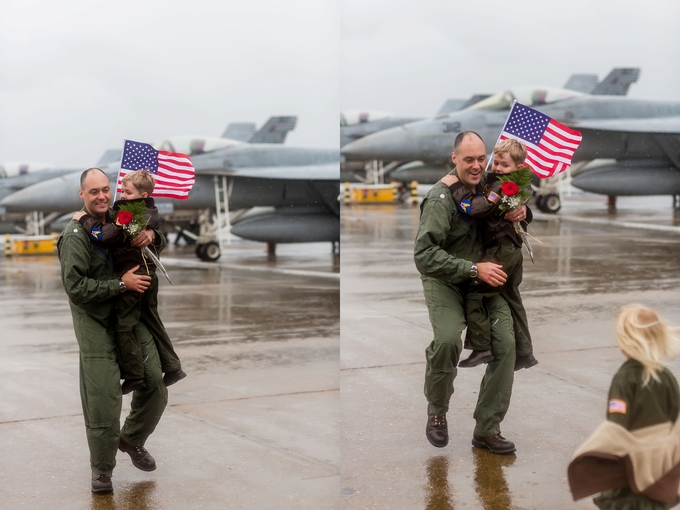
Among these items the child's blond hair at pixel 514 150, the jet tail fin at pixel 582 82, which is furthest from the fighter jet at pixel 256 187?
the child's blond hair at pixel 514 150

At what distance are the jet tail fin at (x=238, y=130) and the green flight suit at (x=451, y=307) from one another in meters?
17.0

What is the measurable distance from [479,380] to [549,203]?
49.5 feet

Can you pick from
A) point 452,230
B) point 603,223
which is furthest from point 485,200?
point 603,223

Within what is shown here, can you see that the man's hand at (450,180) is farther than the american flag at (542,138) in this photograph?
No

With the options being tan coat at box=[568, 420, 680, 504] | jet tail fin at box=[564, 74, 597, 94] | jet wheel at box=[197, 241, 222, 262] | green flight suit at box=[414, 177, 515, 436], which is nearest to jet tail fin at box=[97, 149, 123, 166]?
jet wheel at box=[197, 241, 222, 262]

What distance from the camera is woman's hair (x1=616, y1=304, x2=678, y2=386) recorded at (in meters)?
2.79

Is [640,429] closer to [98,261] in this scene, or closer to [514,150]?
[514,150]

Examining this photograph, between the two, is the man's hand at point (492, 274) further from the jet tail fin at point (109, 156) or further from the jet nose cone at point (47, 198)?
the jet tail fin at point (109, 156)

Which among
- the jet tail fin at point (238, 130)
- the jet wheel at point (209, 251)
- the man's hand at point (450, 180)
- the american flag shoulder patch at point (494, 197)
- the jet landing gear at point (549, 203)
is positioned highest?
the jet tail fin at point (238, 130)

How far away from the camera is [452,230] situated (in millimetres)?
4582

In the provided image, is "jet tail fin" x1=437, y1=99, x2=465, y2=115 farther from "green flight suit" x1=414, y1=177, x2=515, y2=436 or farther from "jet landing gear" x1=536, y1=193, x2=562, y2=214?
"green flight suit" x1=414, y1=177, x2=515, y2=436

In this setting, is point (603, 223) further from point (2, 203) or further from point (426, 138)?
point (2, 203)

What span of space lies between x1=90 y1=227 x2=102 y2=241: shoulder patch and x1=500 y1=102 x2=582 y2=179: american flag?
2.37m

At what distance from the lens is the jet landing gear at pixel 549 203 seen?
2052 centimetres
